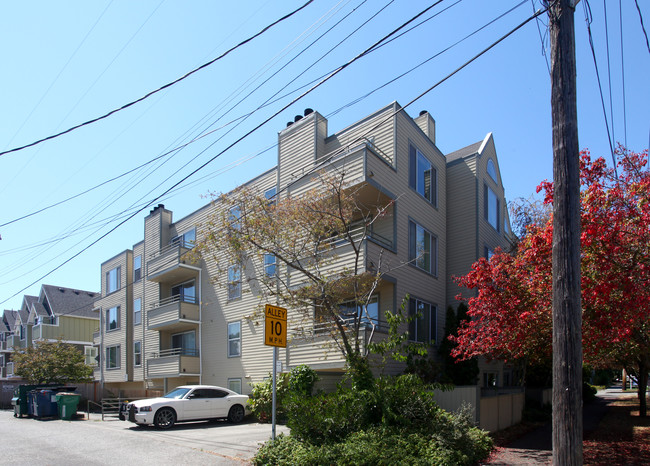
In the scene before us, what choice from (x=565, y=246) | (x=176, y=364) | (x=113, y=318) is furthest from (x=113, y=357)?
(x=565, y=246)

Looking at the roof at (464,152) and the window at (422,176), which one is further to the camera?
the roof at (464,152)

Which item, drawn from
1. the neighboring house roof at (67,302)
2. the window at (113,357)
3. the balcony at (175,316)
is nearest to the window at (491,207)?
the balcony at (175,316)

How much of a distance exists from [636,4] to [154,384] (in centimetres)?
2697

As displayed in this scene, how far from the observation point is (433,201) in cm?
2141

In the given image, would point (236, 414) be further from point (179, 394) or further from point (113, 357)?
point (113, 357)

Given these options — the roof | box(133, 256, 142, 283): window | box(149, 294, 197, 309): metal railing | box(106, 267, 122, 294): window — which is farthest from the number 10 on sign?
box(106, 267, 122, 294): window

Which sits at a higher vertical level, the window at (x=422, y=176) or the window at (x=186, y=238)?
the window at (x=422, y=176)

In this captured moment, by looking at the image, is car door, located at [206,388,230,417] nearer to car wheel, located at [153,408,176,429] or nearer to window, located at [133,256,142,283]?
car wheel, located at [153,408,176,429]

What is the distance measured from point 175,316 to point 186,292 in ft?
7.68

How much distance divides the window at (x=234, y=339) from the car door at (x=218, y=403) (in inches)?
173

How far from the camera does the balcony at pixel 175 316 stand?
82.7 feet

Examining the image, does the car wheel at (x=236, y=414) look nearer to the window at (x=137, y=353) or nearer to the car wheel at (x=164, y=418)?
the car wheel at (x=164, y=418)

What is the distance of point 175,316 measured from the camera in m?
25.3

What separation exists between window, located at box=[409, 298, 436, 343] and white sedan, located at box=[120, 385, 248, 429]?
6.55m
